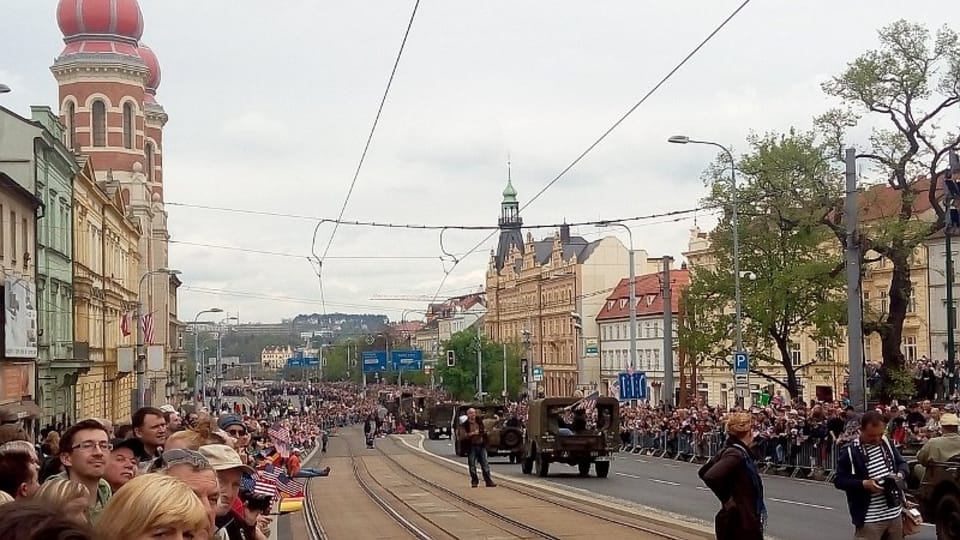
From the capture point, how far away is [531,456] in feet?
117

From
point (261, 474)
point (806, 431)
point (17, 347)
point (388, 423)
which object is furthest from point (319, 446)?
point (261, 474)

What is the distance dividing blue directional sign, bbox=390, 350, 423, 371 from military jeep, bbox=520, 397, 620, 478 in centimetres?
6498

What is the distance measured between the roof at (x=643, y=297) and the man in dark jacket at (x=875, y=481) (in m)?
80.6

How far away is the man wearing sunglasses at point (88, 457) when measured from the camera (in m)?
7.79

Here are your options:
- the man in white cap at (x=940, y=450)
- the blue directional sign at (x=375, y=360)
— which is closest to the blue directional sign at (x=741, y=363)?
the man in white cap at (x=940, y=450)

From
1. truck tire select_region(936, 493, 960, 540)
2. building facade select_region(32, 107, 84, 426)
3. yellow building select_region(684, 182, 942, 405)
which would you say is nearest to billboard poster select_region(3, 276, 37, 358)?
building facade select_region(32, 107, 84, 426)

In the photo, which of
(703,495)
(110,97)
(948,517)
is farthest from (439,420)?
(948,517)

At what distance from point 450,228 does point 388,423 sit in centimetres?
6143

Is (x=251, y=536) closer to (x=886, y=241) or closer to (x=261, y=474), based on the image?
(x=261, y=474)

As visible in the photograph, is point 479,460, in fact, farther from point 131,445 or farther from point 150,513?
point 150,513

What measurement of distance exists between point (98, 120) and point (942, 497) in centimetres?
6626

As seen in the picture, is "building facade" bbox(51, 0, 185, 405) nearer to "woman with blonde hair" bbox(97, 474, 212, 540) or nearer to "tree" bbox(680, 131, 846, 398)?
"tree" bbox(680, 131, 846, 398)

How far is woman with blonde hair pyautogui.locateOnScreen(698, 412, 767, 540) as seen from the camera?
9.39 metres

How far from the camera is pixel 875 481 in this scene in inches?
414
